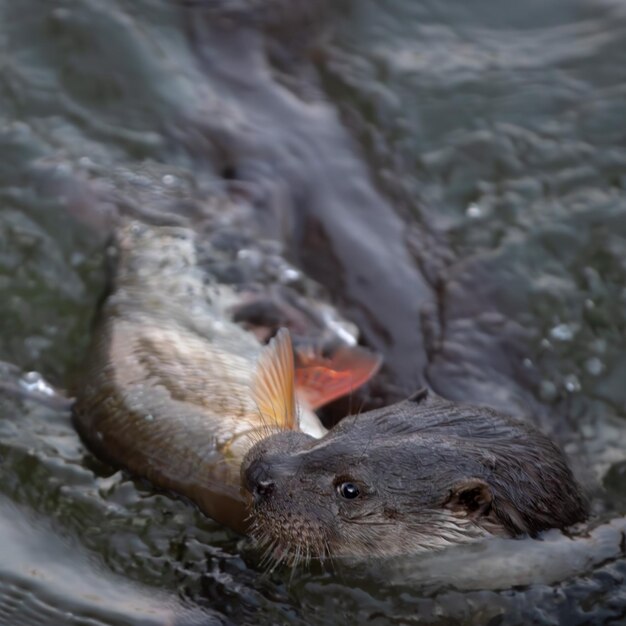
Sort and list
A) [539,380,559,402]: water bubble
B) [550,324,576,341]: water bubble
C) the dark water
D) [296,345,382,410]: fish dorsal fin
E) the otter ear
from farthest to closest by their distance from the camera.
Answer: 1. [550,324,576,341]: water bubble
2. [539,380,559,402]: water bubble
3. [296,345,382,410]: fish dorsal fin
4. the dark water
5. the otter ear

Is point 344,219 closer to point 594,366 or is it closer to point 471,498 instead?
point 594,366

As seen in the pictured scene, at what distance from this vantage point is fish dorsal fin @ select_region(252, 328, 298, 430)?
3.36 metres

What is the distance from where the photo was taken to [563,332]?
4.67 m

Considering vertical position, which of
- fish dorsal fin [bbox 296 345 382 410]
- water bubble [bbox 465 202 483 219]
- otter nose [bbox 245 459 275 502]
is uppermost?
otter nose [bbox 245 459 275 502]

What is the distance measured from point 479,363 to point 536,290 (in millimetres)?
715

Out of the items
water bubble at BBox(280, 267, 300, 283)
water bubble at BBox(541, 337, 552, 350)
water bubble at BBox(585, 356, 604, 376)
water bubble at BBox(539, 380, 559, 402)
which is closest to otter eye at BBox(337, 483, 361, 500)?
water bubble at BBox(539, 380, 559, 402)

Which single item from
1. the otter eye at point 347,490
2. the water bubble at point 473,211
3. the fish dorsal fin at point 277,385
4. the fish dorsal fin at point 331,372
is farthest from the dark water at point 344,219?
the fish dorsal fin at point 277,385

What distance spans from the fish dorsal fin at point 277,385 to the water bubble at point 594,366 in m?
1.57

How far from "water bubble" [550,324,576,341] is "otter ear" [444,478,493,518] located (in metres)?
1.52

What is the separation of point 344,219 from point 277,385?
1.33 m

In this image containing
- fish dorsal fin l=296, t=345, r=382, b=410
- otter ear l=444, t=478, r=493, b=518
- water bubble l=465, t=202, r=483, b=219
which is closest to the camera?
otter ear l=444, t=478, r=493, b=518

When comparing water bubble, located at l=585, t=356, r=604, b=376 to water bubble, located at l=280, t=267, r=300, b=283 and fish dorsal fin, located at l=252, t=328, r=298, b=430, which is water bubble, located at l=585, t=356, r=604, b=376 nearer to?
water bubble, located at l=280, t=267, r=300, b=283

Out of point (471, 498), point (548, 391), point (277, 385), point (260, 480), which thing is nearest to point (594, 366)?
point (548, 391)

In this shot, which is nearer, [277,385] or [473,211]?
[277,385]
